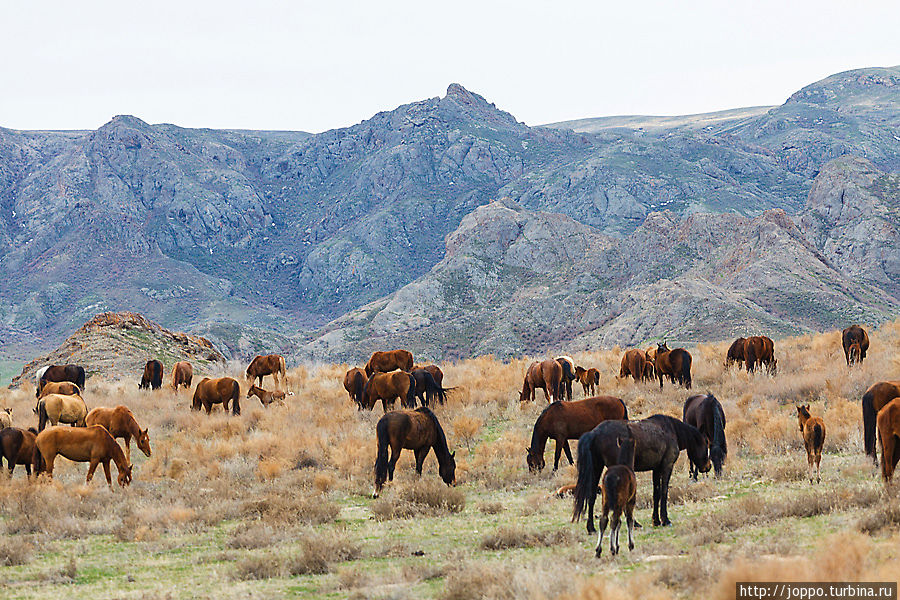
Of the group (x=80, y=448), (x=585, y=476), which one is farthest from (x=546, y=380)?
(x=585, y=476)

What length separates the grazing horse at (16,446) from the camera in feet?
52.3

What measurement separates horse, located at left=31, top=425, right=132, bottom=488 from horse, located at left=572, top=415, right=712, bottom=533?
9.41 meters

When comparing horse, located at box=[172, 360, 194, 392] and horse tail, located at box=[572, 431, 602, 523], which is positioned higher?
horse tail, located at box=[572, 431, 602, 523]

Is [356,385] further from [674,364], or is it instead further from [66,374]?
[66,374]

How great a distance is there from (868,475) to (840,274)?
298 ft

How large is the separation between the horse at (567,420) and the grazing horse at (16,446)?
9653 mm

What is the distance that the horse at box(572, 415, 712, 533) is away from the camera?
1049 centimetres

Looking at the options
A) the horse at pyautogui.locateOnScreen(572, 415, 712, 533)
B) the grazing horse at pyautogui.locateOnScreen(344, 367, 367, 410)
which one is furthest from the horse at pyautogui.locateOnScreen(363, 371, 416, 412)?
the horse at pyautogui.locateOnScreen(572, 415, 712, 533)

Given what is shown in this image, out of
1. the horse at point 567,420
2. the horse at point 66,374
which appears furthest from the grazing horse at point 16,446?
the horse at point 66,374

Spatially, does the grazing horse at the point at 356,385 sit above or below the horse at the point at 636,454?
below

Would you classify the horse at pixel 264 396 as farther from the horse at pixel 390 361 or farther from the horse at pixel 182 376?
the horse at pixel 182 376

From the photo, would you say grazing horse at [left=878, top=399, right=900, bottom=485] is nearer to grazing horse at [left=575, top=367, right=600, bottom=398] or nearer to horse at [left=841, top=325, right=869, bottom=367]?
grazing horse at [left=575, top=367, right=600, bottom=398]

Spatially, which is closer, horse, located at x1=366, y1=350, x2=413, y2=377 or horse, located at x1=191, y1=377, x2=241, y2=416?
horse, located at x1=191, y1=377, x2=241, y2=416

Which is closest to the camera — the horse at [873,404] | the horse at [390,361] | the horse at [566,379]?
the horse at [873,404]
